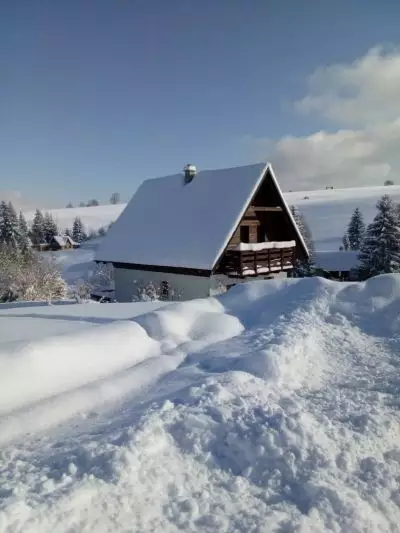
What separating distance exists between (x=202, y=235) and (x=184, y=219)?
1.86 metres

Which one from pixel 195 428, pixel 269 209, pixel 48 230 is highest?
pixel 48 230

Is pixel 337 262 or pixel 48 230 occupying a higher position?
pixel 48 230

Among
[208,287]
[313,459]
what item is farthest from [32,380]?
[208,287]

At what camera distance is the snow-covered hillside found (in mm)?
68750

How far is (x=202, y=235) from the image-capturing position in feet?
53.1

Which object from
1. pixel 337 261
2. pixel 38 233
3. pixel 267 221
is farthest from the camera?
pixel 38 233

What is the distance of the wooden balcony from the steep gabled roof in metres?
1.26

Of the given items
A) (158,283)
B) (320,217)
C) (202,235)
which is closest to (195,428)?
(202,235)

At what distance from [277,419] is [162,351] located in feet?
8.68

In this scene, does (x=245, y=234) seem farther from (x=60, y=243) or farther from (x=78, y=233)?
(x=78, y=233)

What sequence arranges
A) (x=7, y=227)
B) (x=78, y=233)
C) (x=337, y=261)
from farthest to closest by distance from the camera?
(x=78, y=233), (x=7, y=227), (x=337, y=261)

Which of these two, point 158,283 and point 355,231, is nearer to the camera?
point 158,283

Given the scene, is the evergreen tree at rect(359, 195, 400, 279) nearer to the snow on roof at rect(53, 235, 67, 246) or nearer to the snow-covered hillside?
the snow-covered hillside

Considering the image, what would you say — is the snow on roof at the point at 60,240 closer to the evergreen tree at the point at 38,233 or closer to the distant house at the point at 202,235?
the evergreen tree at the point at 38,233
